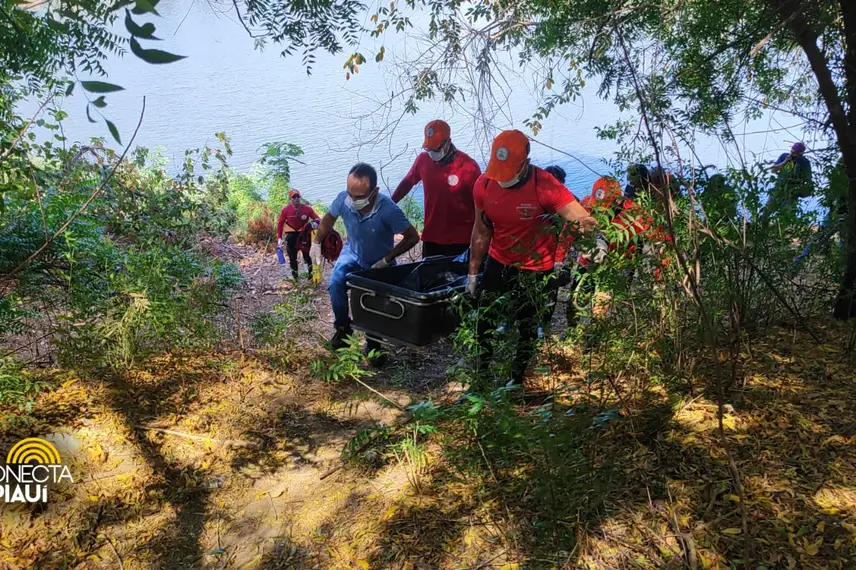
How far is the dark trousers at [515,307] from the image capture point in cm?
313

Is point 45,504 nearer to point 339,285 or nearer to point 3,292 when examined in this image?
point 3,292

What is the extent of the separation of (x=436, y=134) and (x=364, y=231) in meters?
1.07

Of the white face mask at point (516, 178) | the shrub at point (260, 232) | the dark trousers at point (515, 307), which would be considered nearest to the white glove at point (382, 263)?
the dark trousers at point (515, 307)

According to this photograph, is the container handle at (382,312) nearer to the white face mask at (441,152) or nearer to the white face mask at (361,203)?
the white face mask at (361,203)

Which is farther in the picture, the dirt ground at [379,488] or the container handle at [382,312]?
the container handle at [382,312]

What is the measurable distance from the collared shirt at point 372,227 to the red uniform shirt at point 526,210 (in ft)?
3.45

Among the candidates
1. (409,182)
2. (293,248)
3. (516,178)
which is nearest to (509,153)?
(516,178)

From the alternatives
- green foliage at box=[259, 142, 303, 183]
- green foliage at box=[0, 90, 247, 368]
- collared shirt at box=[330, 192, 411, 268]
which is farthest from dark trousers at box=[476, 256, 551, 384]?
green foliage at box=[259, 142, 303, 183]

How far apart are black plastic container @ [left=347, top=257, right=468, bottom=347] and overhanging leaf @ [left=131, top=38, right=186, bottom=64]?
2.82 m

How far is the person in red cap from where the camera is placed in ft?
16.2

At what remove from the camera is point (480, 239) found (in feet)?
12.7

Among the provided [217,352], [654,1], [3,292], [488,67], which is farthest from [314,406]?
[654,1]

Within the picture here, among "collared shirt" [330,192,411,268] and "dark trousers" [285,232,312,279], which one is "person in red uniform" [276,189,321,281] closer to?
"dark trousers" [285,232,312,279]

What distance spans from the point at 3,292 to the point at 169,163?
8099mm
